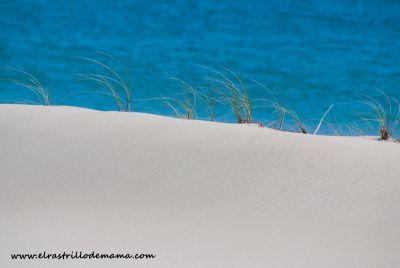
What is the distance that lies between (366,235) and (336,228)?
141 millimetres

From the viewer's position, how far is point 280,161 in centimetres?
345

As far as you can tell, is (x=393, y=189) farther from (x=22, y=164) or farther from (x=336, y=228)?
(x=22, y=164)

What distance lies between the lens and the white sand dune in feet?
9.64

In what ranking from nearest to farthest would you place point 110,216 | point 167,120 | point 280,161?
1. point 110,216
2. point 280,161
3. point 167,120

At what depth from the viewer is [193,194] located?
326cm

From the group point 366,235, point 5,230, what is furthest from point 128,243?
point 366,235

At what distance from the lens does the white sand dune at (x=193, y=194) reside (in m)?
2.94

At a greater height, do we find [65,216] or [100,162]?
[100,162]

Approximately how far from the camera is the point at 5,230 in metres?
3.11

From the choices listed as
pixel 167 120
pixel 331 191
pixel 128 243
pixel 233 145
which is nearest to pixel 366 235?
pixel 331 191

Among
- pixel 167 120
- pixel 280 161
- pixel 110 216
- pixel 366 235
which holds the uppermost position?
pixel 167 120

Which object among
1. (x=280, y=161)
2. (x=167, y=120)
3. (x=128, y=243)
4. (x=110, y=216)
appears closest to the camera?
(x=128, y=243)

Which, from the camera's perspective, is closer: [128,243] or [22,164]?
[128,243]

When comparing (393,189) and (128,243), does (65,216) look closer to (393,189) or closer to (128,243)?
(128,243)
